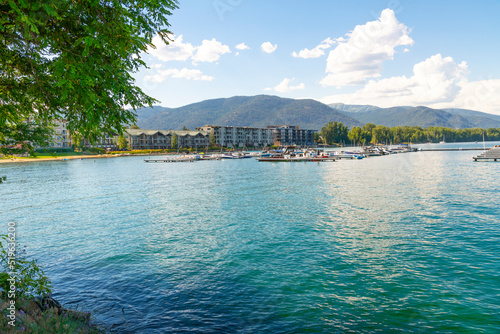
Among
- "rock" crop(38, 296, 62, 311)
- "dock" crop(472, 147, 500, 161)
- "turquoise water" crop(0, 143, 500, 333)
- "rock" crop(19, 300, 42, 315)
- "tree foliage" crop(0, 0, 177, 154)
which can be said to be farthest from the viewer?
"dock" crop(472, 147, 500, 161)

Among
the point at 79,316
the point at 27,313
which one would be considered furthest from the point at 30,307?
the point at 79,316

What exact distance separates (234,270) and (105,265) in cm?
733

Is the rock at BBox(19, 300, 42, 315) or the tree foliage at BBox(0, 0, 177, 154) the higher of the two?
the tree foliage at BBox(0, 0, 177, 154)

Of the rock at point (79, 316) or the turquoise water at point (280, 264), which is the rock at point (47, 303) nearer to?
the rock at point (79, 316)

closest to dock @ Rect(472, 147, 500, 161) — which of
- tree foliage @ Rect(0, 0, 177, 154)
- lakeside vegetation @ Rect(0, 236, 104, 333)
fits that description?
tree foliage @ Rect(0, 0, 177, 154)

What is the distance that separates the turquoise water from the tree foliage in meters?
7.55

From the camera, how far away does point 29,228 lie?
25.5m

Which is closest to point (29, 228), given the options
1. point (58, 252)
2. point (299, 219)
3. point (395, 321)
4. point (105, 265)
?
point (58, 252)

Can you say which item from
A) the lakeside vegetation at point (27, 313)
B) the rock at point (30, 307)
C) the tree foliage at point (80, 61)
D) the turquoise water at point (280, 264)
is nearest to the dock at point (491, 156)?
the turquoise water at point (280, 264)

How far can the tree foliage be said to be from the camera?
6.68 meters

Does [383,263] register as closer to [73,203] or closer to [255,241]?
[255,241]

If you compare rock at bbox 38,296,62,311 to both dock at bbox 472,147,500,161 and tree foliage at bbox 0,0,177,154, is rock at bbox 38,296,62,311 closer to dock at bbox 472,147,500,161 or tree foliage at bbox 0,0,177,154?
tree foliage at bbox 0,0,177,154

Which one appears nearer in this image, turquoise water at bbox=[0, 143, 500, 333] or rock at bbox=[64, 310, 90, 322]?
rock at bbox=[64, 310, 90, 322]

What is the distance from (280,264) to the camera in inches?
632
